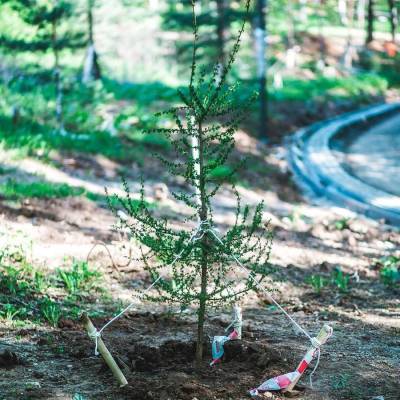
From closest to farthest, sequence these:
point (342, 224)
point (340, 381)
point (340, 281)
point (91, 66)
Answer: point (340, 381), point (340, 281), point (342, 224), point (91, 66)

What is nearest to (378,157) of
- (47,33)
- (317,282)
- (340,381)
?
(47,33)

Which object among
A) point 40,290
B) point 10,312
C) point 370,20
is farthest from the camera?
point 370,20

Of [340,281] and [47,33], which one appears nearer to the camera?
[340,281]

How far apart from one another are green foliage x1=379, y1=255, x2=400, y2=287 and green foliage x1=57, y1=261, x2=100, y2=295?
373 cm

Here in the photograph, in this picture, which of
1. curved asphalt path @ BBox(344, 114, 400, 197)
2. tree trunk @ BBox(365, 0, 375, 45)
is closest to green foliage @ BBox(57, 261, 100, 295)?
curved asphalt path @ BBox(344, 114, 400, 197)

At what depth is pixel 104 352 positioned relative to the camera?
440cm

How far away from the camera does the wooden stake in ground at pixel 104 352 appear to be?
434cm

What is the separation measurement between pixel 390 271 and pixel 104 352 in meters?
5.21

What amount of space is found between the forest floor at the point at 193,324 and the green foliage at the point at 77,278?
0.16 m

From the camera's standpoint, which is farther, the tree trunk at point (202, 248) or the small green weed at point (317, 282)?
the small green weed at point (317, 282)

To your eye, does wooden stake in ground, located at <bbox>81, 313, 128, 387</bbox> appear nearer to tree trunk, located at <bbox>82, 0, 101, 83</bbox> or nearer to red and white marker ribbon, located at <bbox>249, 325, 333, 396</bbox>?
red and white marker ribbon, located at <bbox>249, 325, 333, 396</bbox>

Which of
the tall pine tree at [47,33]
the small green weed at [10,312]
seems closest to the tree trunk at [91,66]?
the tall pine tree at [47,33]

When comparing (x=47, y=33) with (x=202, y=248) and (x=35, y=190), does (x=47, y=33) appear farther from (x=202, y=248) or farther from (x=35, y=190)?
(x=202, y=248)

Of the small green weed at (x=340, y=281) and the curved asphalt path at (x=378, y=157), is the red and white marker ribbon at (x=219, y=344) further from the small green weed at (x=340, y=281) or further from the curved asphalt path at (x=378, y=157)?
the curved asphalt path at (x=378, y=157)
